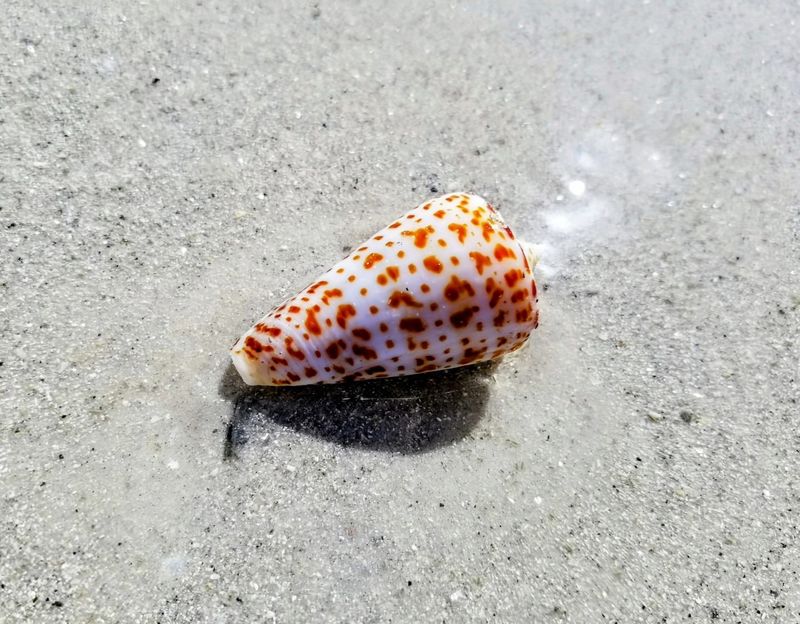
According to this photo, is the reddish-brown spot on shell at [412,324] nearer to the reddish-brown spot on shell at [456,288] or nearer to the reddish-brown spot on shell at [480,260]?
the reddish-brown spot on shell at [456,288]

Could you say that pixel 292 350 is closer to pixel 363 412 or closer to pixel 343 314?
pixel 343 314

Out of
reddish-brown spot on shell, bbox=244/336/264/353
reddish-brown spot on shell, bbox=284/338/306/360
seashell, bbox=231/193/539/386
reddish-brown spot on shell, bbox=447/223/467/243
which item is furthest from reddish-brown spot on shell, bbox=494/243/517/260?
reddish-brown spot on shell, bbox=244/336/264/353

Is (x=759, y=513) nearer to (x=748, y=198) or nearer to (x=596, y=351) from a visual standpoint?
(x=596, y=351)

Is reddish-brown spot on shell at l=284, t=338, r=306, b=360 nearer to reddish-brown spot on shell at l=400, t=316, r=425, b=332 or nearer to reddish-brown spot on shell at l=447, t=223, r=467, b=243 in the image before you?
reddish-brown spot on shell at l=400, t=316, r=425, b=332

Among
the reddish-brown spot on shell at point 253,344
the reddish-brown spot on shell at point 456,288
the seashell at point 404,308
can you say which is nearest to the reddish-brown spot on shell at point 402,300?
the seashell at point 404,308

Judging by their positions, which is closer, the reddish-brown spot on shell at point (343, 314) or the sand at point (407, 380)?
the sand at point (407, 380)

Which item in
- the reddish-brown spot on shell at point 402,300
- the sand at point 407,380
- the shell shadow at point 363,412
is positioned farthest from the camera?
the shell shadow at point 363,412

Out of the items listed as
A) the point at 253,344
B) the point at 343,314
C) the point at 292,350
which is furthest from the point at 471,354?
the point at 253,344

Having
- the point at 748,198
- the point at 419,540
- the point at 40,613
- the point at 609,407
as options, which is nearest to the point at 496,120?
the point at 748,198
